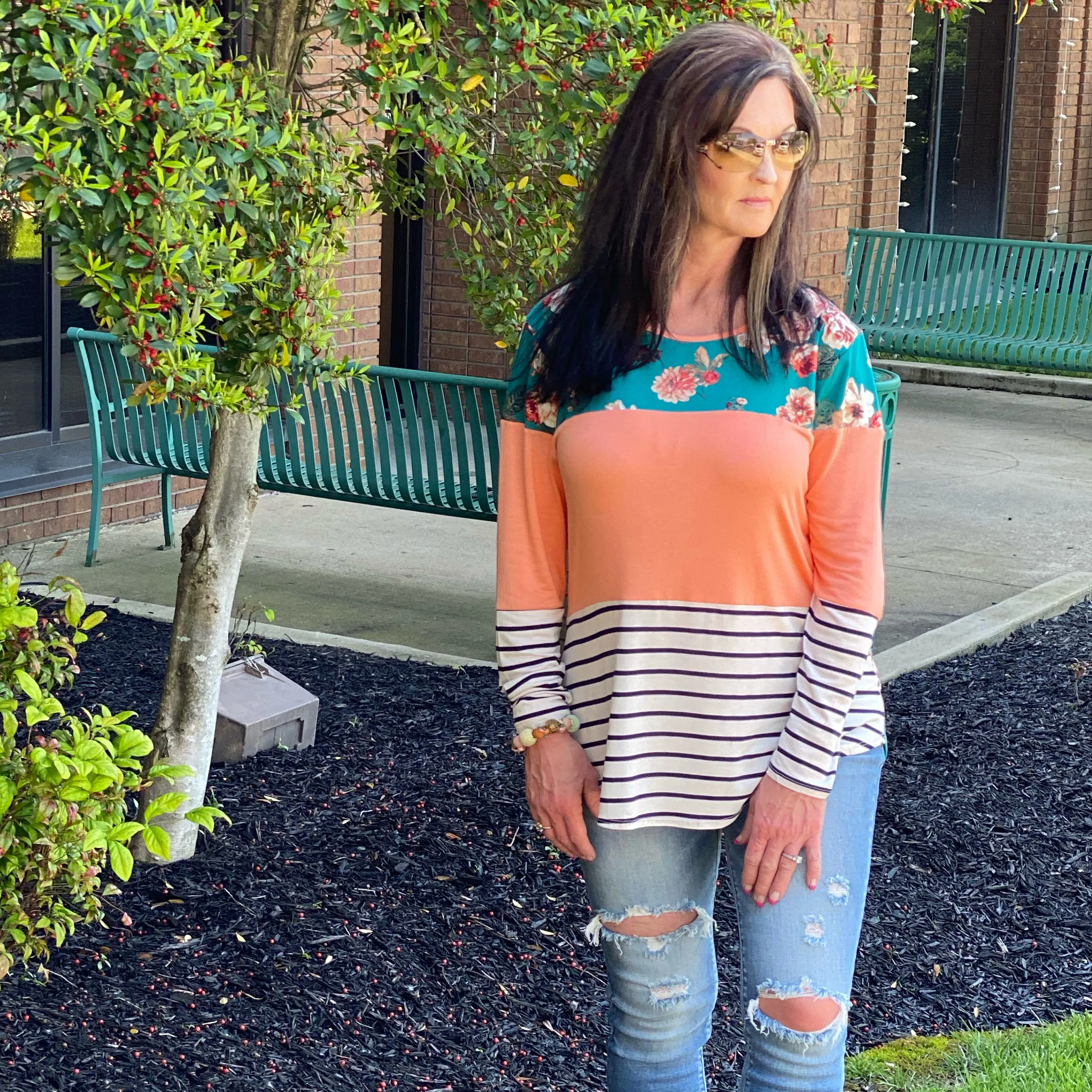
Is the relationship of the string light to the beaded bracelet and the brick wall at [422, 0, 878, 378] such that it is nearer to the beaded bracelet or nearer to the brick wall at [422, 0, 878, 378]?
the brick wall at [422, 0, 878, 378]

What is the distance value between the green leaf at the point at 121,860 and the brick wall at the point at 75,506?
5230mm

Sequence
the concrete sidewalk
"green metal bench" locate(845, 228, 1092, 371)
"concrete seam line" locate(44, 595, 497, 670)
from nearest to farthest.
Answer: "concrete seam line" locate(44, 595, 497, 670) < the concrete sidewalk < "green metal bench" locate(845, 228, 1092, 371)

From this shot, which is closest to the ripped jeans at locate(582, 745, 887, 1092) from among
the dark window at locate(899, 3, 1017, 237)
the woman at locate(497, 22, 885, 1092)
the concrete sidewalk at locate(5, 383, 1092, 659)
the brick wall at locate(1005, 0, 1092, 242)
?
the woman at locate(497, 22, 885, 1092)

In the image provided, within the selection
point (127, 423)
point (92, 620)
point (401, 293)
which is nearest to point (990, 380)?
point (401, 293)

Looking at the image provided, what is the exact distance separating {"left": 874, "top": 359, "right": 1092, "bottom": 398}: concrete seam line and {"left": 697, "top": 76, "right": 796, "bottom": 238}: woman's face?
449 inches

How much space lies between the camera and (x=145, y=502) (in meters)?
8.23

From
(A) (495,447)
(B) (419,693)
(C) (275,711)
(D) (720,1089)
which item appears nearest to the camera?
(D) (720,1089)

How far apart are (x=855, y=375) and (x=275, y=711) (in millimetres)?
2865

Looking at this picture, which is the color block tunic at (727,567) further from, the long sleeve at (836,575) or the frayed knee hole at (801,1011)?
the frayed knee hole at (801,1011)

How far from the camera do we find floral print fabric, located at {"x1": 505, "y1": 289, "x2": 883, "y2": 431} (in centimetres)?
231

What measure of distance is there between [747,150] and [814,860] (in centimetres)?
99

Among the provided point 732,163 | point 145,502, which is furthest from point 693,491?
point 145,502

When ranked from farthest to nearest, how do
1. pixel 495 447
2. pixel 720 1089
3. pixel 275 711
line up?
pixel 495 447
pixel 275 711
pixel 720 1089

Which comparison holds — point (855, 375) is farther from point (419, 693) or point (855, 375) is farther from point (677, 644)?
point (419, 693)
